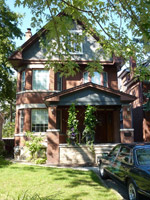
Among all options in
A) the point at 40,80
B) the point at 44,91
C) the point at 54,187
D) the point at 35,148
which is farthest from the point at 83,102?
the point at 54,187

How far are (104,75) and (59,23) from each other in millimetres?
11831

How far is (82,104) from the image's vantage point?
43.2 feet

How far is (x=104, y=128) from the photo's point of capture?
57.1ft

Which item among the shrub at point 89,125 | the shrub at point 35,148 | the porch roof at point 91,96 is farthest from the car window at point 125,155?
the shrub at point 35,148

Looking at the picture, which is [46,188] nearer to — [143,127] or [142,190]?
[142,190]

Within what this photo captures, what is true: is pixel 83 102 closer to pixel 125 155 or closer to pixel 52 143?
pixel 52 143

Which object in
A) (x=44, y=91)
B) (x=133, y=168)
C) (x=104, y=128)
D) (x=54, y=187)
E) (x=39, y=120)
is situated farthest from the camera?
(x=104, y=128)

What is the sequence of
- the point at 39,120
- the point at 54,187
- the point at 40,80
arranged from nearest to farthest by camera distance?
1. the point at 54,187
2. the point at 39,120
3. the point at 40,80

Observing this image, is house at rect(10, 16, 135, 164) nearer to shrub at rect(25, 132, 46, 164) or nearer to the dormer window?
the dormer window

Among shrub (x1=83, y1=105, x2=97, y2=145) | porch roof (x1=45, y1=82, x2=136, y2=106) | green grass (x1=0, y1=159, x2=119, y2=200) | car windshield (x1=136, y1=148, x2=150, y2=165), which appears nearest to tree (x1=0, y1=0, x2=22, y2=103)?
porch roof (x1=45, y1=82, x2=136, y2=106)

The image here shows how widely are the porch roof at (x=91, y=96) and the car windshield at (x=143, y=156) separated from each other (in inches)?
286

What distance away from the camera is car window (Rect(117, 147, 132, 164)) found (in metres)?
5.99

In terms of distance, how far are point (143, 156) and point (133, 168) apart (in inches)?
19.6

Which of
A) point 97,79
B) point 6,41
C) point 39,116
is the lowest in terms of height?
point 39,116
